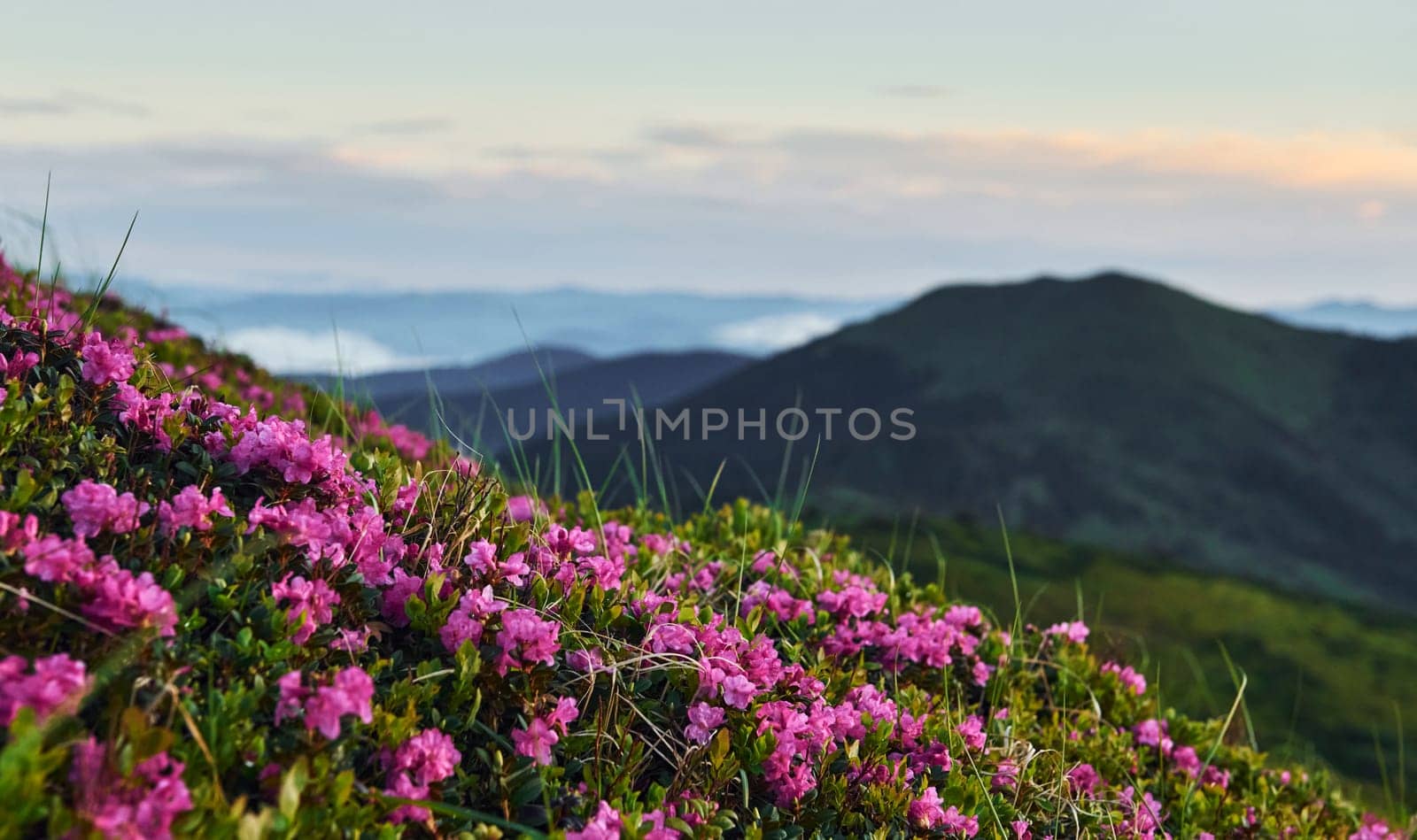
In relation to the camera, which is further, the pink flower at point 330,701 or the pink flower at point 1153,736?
the pink flower at point 1153,736

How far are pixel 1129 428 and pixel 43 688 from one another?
122m

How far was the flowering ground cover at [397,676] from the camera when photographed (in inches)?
136

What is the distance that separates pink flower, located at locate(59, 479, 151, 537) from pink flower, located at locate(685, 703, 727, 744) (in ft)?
7.84

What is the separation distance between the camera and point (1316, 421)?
412 feet

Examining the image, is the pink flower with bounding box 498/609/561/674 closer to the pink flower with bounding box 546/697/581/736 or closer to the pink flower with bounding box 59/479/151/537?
the pink flower with bounding box 546/697/581/736

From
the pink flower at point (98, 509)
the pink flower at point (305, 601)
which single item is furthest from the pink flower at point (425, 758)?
the pink flower at point (98, 509)

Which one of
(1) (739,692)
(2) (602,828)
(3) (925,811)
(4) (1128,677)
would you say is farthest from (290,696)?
(4) (1128,677)

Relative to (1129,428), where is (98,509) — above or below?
above

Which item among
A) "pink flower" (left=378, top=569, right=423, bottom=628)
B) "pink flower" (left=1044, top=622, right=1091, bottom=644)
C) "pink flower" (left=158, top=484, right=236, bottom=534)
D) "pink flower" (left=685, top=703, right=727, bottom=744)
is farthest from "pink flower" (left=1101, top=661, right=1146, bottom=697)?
"pink flower" (left=158, top=484, right=236, bottom=534)

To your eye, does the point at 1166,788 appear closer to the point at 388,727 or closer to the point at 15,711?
the point at 388,727

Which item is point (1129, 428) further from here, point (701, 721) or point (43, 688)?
point (43, 688)

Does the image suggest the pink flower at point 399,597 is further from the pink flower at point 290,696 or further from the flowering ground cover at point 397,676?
the pink flower at point 290,696

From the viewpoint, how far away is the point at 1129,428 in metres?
115

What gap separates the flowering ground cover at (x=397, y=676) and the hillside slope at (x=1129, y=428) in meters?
59.5
